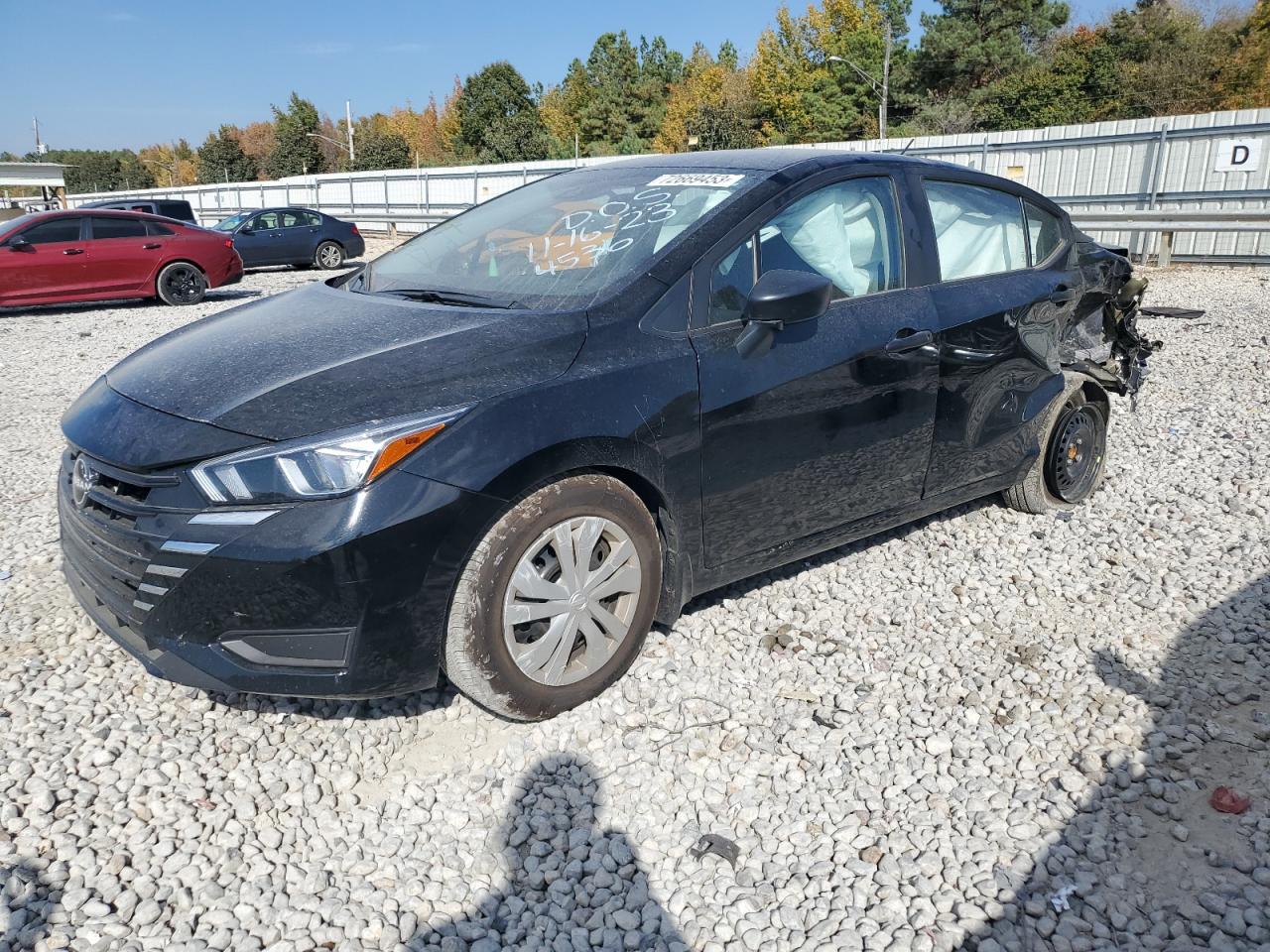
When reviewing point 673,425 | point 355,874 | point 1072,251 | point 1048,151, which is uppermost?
point 1048,151

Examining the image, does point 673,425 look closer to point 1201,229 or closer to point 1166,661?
point 1166,661

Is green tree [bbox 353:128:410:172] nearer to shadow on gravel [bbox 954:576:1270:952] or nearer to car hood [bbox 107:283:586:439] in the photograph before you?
car hood [bbox 107:283:586:439]

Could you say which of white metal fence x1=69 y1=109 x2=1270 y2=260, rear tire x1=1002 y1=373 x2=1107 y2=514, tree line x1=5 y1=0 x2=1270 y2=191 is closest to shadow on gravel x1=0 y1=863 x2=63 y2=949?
rear tire x1=1002 y1=373 x2=1107 y2=514

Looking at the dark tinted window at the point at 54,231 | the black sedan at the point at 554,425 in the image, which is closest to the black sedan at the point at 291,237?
the dark tinted window at the point at 54,231

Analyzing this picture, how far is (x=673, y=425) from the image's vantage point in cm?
296

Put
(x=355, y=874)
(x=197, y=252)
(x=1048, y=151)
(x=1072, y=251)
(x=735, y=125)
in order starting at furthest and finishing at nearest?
(x=735, y=125) < (x=1048, y=151) < (x=197, y=252) < (x=1072, y=251) < (x=355, y=874)

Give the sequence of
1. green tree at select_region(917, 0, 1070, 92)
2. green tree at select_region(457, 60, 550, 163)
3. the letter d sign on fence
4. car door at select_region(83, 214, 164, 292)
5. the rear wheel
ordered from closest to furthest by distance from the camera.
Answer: car door at select_region(83, 214, 164, 292)
the rear wheel
the letter d sign on fence
green tree at select_region(917, 0, 1070, 92)
green tree at select_region(457, 60, 550, 163)

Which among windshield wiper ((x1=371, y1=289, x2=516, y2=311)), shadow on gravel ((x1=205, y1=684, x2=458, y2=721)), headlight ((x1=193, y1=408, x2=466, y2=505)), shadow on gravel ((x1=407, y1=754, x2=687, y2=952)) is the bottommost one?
shadow on gravel ((x1=407, y1=754, x2=687, y2=952))

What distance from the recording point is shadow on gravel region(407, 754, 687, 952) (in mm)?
2186

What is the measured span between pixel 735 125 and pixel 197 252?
52.1 m

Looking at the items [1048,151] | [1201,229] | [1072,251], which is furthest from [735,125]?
[1072,251]

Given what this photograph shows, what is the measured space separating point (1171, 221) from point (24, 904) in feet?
52.5

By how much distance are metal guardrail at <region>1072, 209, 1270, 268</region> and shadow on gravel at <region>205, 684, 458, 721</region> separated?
1245 cm

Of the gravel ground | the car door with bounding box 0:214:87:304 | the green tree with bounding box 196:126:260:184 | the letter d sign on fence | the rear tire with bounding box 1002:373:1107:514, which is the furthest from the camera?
the green tree with bounding box 196:126:260:184
